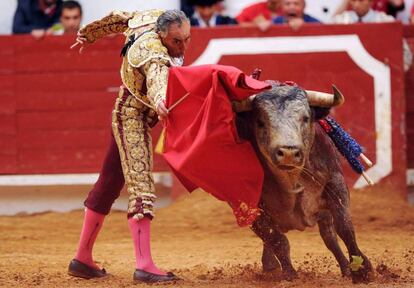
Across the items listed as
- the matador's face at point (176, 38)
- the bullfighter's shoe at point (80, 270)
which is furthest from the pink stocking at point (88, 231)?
the matador's face at point (176, 38)

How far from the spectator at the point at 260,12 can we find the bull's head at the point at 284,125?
356 centimetres

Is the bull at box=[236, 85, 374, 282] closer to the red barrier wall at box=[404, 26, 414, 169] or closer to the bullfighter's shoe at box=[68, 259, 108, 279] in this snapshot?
the bullfighter's shoe at box=[68, 259, 108, 279]

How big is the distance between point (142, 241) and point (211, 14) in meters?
3.69

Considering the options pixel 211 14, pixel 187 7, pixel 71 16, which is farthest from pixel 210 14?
pixel 71 16

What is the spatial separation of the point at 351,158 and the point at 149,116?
0.92m

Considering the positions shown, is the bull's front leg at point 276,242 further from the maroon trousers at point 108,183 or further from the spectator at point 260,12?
the spectator at point 260,12

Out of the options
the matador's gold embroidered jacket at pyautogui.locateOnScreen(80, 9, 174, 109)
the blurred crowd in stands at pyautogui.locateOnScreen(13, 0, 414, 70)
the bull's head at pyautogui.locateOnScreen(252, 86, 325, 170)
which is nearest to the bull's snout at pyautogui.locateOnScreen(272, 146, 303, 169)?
the bull's head at pyautogui.locateOnScreen(252, 86, 325, 170)

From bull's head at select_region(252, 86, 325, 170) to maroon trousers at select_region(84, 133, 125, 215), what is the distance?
69 centimetres

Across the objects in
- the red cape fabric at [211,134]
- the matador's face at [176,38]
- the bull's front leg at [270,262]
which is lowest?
the bull's front leg at [270,262]

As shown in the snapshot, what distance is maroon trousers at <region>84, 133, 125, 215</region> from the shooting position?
193 inches

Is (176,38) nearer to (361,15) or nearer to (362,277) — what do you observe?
(362,277)

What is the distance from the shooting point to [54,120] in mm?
8070

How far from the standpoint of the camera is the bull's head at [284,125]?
4.29m

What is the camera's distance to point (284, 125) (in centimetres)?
438
